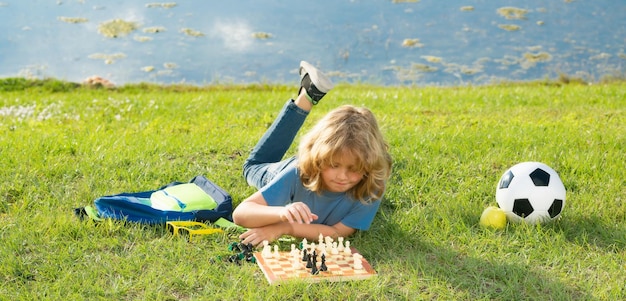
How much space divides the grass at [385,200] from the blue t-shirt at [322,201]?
0.14 meters

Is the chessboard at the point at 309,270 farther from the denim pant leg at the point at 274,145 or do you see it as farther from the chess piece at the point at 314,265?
the denim pant leg at the point at 274,145

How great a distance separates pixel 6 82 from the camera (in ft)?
33.4

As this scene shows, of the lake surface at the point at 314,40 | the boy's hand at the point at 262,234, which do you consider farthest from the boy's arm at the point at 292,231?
the lake surface at the point at 314,40

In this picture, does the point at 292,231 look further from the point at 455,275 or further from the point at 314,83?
the point at 314,83

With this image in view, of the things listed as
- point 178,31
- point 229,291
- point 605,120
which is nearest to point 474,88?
point 605,120

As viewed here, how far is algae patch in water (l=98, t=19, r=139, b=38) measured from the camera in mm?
13066

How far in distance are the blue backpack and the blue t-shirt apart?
0.46 m

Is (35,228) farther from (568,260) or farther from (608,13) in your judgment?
(608,13)

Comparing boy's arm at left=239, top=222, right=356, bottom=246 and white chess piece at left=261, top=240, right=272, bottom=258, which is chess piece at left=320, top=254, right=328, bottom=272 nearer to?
white chess piece at left=261, top=240, right=272, bottom=258

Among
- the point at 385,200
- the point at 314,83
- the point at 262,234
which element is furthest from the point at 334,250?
the point at 314,83

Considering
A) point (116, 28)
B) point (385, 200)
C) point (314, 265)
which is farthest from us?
point (116, 28)

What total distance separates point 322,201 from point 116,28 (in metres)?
10.3

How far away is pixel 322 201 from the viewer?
4129 millimetres

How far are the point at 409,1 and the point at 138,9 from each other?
5545 mm
